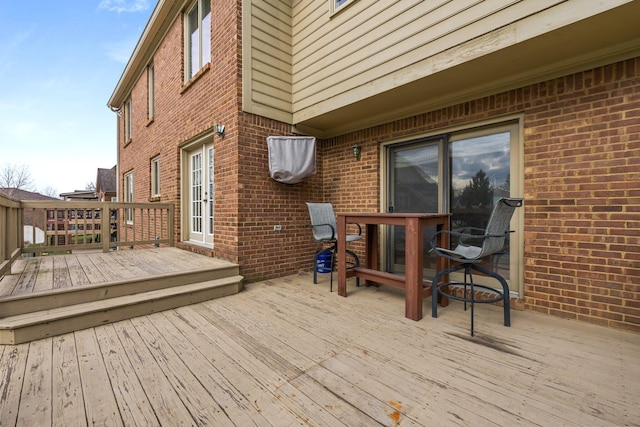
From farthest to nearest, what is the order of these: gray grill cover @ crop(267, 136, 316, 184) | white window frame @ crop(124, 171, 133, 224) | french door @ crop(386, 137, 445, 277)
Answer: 1. white window frame @ crop(124, 171, 133, 224)
2. gray grill cover @ crop(267, 136, 316, 184)
3. french door @ crop(386, 137, 445, 277)

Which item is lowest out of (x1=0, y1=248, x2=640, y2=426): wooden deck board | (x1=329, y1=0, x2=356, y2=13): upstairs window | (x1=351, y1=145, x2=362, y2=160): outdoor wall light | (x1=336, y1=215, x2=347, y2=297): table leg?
(x1=0, y1=248, x2=640, y2=426): wooden deck board

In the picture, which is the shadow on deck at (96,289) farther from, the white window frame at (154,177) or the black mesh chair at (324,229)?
the white window frame at (154,177)

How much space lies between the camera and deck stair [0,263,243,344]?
6.66ft

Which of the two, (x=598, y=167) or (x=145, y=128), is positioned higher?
(x=145, y=128)

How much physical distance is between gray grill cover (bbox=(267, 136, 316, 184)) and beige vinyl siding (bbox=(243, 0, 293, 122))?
459 millimetres

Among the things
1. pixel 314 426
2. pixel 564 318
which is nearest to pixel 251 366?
pixel 314 426

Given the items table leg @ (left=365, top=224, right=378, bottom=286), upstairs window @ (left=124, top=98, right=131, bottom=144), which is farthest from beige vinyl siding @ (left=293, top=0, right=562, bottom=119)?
upstairs window @ (left=124, top=98, right=131, bottom=144)

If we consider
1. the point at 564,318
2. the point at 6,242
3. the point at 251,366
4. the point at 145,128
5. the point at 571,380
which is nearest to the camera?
the point at 571,380

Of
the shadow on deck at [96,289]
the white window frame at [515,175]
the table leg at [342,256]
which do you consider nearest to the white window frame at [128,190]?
the shadow on deck at [96,289]

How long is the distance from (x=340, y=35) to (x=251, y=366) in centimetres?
379

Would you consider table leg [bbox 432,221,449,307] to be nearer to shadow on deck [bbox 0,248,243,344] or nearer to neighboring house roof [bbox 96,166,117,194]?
shadow on deck [bbox 0,248,243,344]

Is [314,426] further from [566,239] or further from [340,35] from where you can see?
[340,35]

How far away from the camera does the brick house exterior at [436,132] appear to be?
218 centimetres

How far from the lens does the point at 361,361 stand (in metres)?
1.73
